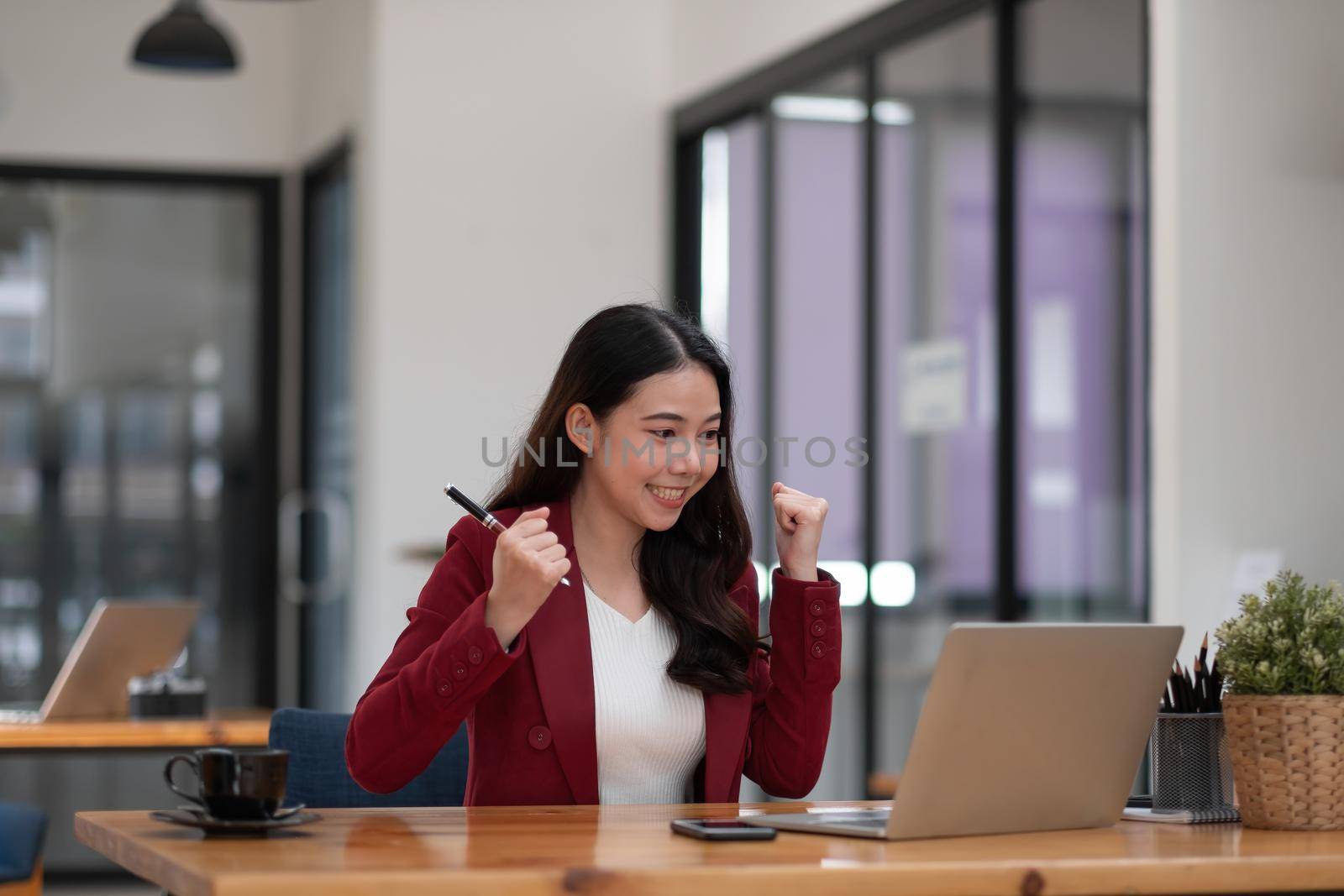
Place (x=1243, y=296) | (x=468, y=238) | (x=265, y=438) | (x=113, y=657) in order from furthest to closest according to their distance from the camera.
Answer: (x=265, y=438) → (x=468, y=238) → (x=113, y=657) → (x=1243, y=296)

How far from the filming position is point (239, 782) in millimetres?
1907

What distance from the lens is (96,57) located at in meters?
7.28

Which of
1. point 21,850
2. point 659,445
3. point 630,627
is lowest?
point 21,850

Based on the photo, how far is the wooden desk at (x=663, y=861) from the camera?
1649 millimetres

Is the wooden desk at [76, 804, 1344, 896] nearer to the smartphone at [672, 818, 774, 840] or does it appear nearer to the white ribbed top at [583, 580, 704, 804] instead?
the smartphone at [672, 818, 774, 840]

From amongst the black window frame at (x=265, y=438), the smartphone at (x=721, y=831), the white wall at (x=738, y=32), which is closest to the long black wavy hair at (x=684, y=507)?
the smartphone at (x=721, y=831)

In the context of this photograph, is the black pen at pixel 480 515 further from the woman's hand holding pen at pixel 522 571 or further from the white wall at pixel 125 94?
the white wall at pixel 125 94

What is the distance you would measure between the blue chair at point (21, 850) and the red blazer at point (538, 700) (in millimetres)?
1879

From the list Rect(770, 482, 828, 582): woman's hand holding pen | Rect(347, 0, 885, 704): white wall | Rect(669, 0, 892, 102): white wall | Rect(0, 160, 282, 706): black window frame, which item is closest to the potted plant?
Rect(770, 482, 828, 582): woman's hand holding pen

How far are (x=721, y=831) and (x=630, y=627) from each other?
0.73m

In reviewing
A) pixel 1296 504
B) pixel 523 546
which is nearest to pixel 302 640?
pixel 1296 504

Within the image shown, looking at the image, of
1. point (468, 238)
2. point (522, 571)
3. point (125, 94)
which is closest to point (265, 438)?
point (125, 94)

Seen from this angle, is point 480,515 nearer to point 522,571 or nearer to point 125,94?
point 522,571

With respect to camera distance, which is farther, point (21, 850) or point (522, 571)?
point (21, 850)
